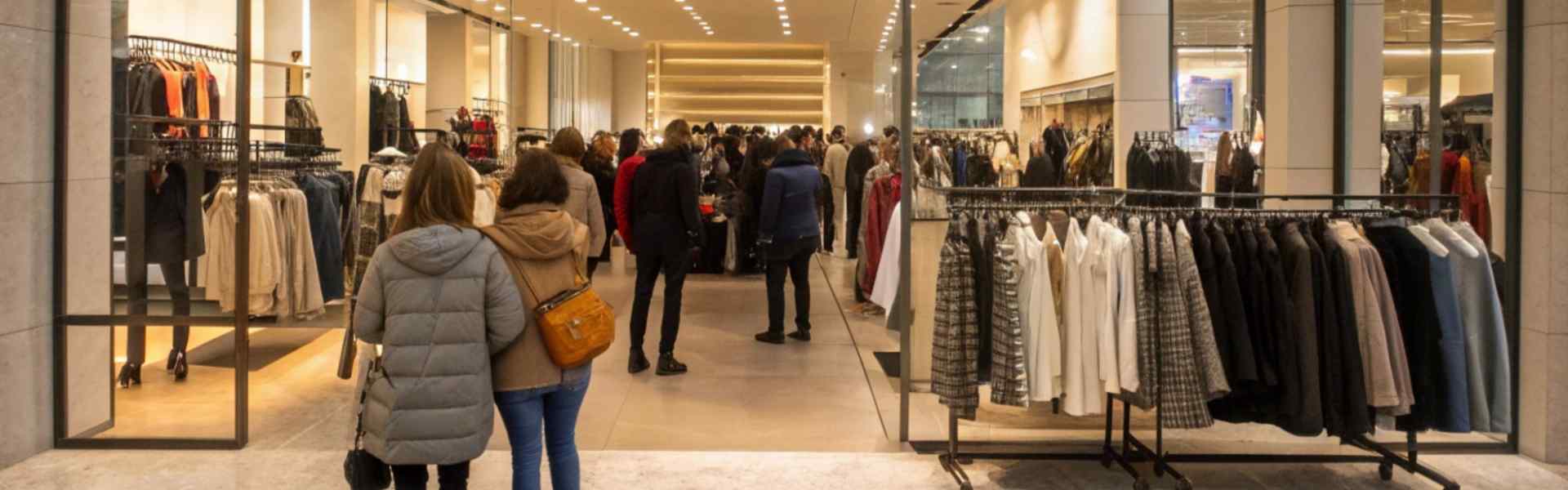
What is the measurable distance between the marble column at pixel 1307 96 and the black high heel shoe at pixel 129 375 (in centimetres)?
539

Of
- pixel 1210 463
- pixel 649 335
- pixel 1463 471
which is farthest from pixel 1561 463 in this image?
pixel 649 335

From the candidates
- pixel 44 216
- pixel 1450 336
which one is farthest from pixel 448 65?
pixel 1450 336

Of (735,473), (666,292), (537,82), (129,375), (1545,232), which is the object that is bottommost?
(735,473)

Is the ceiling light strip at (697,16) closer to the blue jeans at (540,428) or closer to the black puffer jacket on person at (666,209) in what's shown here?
the black puffer jacket on person at (666,209)

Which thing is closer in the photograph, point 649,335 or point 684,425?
point 684,425

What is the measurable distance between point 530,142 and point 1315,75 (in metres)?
6.59

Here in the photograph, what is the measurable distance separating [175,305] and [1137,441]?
4147 millimetres

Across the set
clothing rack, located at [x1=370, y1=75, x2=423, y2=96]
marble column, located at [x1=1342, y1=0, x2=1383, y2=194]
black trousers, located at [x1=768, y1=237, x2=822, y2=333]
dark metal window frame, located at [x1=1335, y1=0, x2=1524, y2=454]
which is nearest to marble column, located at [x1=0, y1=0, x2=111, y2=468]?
black trousers, located at [x1=768, y1=237, x2=822, y2=333]

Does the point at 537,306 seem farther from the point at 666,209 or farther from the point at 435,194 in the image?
the point at 666,209

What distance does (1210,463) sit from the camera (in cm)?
518

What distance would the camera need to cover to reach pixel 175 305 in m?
5.76

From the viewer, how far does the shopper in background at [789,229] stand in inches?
319

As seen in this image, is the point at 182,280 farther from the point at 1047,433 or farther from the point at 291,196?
the point at 1047,433

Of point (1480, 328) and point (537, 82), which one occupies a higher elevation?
point (537, 82)
